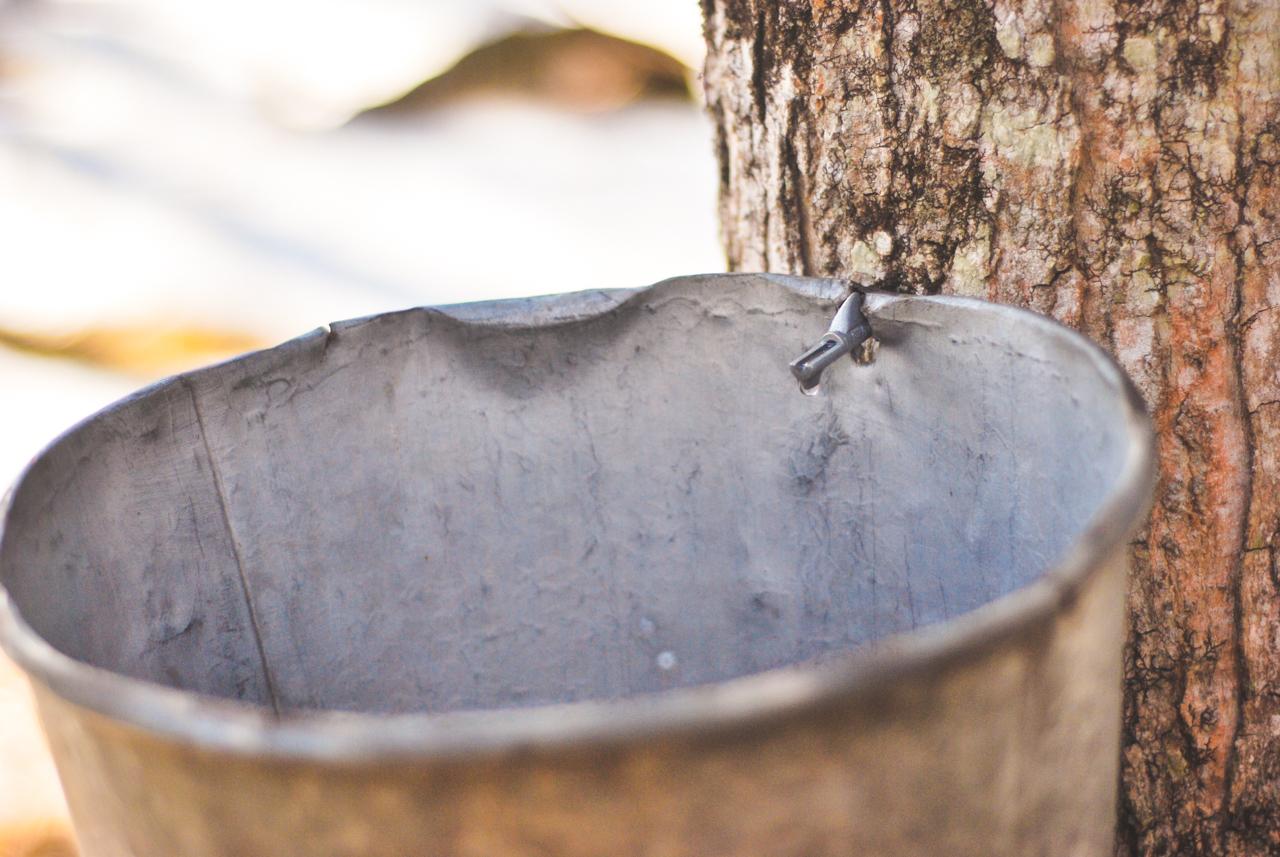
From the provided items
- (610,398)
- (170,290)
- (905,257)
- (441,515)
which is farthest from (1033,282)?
(170,290)

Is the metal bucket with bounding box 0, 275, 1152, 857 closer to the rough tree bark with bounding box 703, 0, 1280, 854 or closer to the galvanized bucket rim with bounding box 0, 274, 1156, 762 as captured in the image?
the galvanized bucket rim with bounding box 0, 274, 1156, 762

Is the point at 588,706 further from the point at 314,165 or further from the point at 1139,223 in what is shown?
the point at 314,165

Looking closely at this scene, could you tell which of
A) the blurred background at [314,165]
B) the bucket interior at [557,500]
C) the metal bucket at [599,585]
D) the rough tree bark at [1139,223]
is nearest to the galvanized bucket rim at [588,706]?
the metal bucket at [599,585]

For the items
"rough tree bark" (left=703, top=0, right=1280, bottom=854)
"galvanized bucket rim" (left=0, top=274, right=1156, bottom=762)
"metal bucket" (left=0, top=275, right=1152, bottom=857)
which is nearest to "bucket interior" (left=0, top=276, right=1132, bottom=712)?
"metal bucket" (left=0, top=275, right=1152, bottom=857)

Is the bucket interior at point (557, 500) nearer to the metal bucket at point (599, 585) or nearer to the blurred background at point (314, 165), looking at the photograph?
the metal bucket at point (599, 585)

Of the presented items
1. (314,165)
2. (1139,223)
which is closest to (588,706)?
(1139,223)

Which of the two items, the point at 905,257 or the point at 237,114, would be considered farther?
the point at 237,114

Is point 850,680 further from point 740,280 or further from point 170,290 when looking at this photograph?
point 170,290
